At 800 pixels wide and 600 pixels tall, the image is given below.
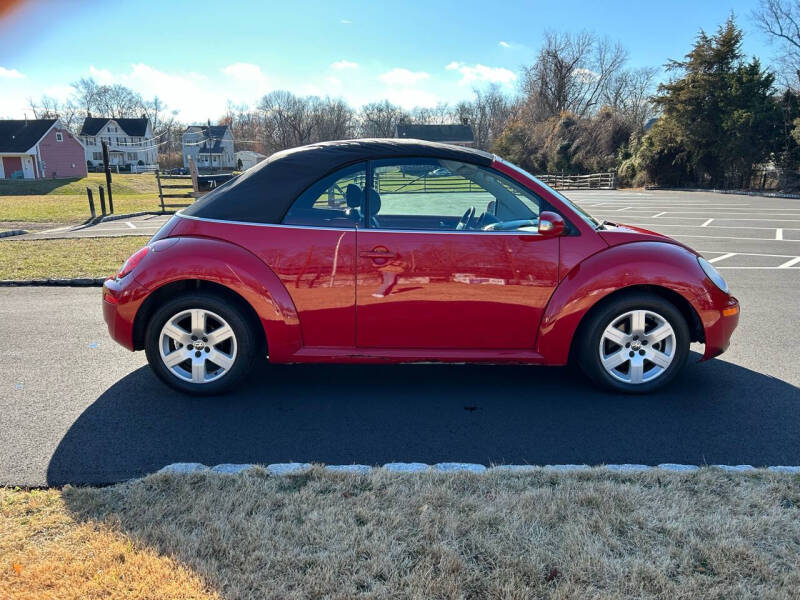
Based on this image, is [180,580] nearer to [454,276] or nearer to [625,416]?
[454,276]

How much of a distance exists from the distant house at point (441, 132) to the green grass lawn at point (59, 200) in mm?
38075

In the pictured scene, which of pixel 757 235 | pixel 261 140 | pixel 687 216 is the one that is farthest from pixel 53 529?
pixel 261 140

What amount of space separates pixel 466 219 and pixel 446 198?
0.76 feet

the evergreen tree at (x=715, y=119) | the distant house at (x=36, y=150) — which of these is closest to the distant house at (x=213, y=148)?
the distant house at (x=36, y=150)

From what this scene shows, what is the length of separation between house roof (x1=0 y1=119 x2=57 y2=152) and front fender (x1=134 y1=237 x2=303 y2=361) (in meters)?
63.3

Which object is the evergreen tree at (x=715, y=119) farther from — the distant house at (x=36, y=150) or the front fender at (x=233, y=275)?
the distant house at (x=36, y=150)

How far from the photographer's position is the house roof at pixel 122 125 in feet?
276

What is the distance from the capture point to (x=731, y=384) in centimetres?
455

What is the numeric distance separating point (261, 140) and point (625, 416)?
284 feet

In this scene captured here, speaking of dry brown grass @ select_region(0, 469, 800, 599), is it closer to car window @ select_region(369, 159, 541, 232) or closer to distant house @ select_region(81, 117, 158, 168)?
car window @ select_region(369, 159, 541, 232)

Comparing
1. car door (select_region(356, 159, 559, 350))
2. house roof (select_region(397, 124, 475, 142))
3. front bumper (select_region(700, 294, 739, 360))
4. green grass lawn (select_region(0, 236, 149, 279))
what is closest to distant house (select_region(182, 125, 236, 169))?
house roof (select_region(397, 124, 475, 142))

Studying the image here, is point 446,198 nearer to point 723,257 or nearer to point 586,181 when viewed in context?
point 723,257

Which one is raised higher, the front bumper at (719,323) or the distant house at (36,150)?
the distant house at (36,150)

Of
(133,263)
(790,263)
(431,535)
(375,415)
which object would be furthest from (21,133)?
(431,535)
